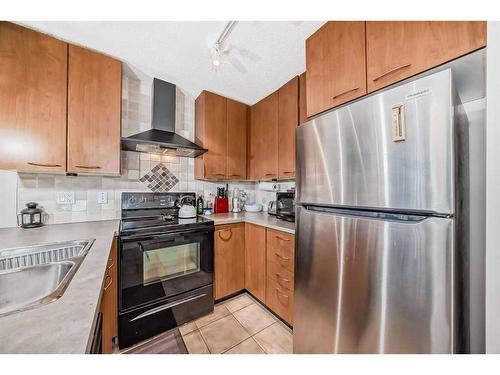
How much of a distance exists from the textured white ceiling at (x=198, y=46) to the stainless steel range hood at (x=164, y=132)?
0.13 m

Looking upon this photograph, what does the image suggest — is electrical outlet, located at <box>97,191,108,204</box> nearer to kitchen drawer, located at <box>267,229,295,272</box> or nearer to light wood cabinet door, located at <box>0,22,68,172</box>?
light wood cabinet door, located at <box>0,22,68,172</box>

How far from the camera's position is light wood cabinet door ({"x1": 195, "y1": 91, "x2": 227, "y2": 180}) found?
2.03 meters

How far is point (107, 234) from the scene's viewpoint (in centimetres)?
121

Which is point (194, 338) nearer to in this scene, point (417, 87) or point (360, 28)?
point (417, 87)

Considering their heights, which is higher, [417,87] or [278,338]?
[417,87]

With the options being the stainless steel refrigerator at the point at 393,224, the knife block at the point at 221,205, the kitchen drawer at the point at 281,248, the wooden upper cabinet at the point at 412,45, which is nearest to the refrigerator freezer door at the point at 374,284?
the stainless steel refrigerator at the point at 393,224

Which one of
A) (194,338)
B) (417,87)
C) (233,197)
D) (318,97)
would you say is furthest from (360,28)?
(194,338)

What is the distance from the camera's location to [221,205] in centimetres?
231

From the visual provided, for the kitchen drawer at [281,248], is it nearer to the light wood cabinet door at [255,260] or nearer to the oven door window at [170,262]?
the light wood cabinet door at [255,260]

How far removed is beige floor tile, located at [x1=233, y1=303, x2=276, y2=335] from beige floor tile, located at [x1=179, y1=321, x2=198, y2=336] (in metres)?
0.36

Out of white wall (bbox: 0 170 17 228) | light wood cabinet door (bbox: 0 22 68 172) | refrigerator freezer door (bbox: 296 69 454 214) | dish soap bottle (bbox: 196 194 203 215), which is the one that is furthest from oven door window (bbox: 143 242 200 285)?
refrigerator freezer door (bbox: 296 69 454 214)

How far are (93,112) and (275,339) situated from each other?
2.19 metres

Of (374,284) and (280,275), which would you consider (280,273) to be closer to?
(280,275)
